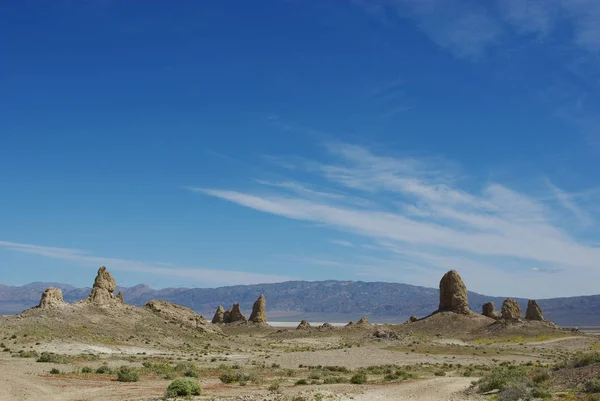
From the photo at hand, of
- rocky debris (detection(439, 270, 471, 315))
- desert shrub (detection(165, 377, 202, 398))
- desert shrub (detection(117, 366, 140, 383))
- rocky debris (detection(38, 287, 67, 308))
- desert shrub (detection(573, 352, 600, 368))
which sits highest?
rocky debris (detection(439, 270, 471, 315))

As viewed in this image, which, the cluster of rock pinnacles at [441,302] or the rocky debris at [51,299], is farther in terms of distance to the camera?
the cluster of rock pinnacles at [441,302]

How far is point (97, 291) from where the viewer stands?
77438mm

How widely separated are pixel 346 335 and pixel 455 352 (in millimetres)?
37585

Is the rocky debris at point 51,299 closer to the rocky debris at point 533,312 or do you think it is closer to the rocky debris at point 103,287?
the rocky debris at point 103,287

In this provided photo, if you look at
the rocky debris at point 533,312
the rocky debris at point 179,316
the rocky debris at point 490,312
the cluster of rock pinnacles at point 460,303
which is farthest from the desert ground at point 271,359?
the rocky debris at point 490,312

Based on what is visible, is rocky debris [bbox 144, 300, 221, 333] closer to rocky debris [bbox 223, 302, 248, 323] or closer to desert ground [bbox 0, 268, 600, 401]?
desert ground [bbox 0, 268, 600, 401]

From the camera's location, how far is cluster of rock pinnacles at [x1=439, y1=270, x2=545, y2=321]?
9738 centimetres

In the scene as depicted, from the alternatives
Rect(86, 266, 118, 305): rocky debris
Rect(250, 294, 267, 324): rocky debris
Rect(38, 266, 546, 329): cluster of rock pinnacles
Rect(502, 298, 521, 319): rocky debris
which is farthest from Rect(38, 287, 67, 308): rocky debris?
Rect(502, 298, 521, 319): rocky debris

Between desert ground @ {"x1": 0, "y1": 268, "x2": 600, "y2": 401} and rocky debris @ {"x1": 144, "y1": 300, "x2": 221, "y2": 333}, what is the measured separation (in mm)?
223

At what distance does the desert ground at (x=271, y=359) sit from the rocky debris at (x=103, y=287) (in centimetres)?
31

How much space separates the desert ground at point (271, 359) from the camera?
26234mm

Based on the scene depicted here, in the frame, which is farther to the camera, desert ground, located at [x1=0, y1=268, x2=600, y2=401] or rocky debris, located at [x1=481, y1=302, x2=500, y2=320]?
rocky debris, located at [x1=481, y1=302, x2=500, y2=320]

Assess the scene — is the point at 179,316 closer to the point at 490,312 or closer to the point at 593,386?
the point at 490,312

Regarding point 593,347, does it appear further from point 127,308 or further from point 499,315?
point 127,308
